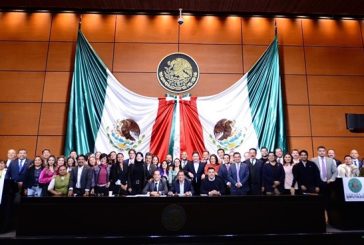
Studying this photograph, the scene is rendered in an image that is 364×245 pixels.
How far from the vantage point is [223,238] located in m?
3.46

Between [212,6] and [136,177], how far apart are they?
482cm

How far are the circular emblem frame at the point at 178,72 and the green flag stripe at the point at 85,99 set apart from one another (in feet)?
4.73

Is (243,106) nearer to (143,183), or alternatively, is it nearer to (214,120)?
(214,120)

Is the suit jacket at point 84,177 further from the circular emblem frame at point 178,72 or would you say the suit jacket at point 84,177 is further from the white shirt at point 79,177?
the circular emblem frame at point 178,72

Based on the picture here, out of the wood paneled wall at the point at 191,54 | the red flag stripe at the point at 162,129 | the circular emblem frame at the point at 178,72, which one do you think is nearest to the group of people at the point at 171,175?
the red flag stripe at the point at 162,129

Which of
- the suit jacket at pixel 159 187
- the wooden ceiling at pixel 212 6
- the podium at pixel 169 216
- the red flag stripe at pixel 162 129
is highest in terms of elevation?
the wooden ceiling at pixel 212 6

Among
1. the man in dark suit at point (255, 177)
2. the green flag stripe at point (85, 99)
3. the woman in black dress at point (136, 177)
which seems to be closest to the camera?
the man in dark suit at point (255, 177)

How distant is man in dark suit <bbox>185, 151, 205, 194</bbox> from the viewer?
552 cm

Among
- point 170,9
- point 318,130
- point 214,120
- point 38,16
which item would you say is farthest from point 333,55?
point 38,16

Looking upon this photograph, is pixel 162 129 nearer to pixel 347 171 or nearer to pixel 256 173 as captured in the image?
pixel 256 173

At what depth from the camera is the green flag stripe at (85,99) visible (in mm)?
6773

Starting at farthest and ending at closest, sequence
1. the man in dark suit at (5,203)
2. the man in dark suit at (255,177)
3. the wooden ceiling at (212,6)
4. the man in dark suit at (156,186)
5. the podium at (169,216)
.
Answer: the wooden ceiling at (212,6)
the man in dark suit at (255,177)
the man in dark suit at (156,186)
the man in dark suit at (5,203)
the podium at (169,216)

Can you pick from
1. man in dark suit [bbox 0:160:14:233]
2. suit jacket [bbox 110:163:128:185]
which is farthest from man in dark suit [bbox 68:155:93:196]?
man in dark suit [bbox 0:160:14:233]

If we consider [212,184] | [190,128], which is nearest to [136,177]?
[212,184]
